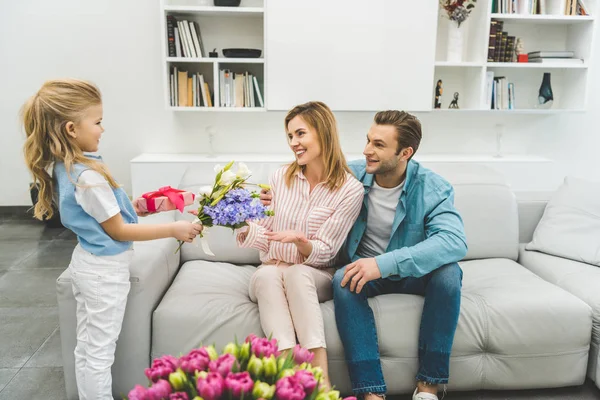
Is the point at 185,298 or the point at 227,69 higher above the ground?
the point at 227,69

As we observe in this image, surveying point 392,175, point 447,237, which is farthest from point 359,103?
point 447,237

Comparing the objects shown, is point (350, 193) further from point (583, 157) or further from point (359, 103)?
point (583, 157)

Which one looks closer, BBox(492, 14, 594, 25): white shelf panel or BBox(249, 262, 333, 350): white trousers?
BBox(249, 262, 333, 350): white trousers

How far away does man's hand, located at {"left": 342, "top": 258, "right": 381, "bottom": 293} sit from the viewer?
188 cm

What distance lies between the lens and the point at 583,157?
4723 millimetres

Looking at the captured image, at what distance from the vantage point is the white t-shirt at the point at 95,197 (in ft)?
5.58

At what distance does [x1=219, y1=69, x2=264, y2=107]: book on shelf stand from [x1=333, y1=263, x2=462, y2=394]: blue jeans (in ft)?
8.18

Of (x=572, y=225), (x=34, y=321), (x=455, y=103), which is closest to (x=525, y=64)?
(x=455, y=103)

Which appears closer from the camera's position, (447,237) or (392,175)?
(447,237)

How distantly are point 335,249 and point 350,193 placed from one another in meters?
0.21

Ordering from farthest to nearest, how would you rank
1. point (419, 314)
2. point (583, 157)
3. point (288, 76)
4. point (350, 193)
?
point (583, 157)
point (288, 76)
point (350, 193)
point (419, 314)

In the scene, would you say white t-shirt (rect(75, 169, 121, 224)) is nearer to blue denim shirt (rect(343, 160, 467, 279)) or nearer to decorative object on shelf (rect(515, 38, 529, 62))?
blue denim shirt (rect(343, 160, 467, 279))

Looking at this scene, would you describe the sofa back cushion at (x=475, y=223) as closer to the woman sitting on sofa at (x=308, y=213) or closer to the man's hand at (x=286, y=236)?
the woman sitting on sofa at (x=308, y=213)

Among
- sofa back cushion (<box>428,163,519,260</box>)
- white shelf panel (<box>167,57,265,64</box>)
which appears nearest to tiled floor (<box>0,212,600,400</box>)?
sofa back cushion (<box>428,163,519,260</box>)
